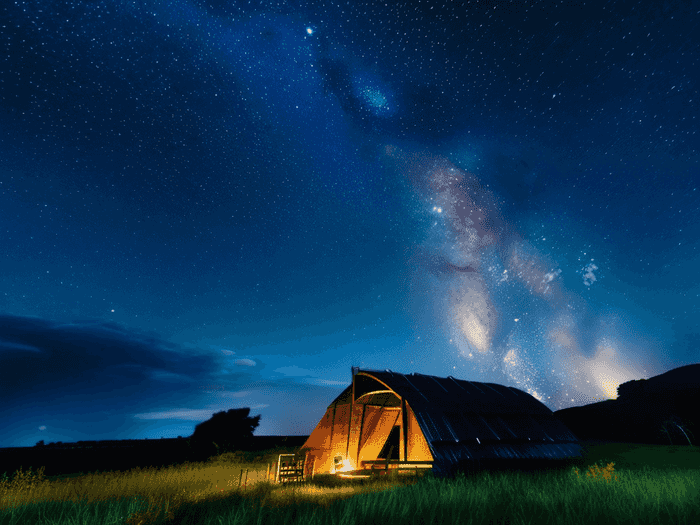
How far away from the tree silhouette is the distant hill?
3057cm

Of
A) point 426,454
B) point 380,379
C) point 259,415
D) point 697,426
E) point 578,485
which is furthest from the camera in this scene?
point 697,426

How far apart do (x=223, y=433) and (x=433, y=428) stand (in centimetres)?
1481

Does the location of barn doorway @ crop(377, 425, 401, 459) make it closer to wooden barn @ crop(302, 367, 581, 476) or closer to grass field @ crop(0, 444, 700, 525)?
wooden barn @ crop(302, 367, 581, 476)

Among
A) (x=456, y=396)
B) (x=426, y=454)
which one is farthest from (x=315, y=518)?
(x=456, y=396)

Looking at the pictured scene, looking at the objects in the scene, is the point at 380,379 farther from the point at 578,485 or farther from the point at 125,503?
the point at 125,503

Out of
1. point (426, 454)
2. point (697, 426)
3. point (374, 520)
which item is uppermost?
point (697, 426)

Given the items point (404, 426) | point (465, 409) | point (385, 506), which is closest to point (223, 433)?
point (404, 426)

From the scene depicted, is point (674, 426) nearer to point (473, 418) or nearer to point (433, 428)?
point (473, 418)

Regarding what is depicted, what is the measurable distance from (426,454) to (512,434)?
3943 millimetres

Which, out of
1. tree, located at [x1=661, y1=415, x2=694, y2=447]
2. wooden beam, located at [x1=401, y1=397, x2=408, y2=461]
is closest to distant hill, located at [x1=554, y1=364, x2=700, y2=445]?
tree, located at [x1=661, y1=415, x2=694, y2=447]

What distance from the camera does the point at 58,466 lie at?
54.0 ft

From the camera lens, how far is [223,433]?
22172 mm

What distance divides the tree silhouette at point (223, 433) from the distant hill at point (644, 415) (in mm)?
30571

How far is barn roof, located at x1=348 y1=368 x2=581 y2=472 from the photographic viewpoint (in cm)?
1357
